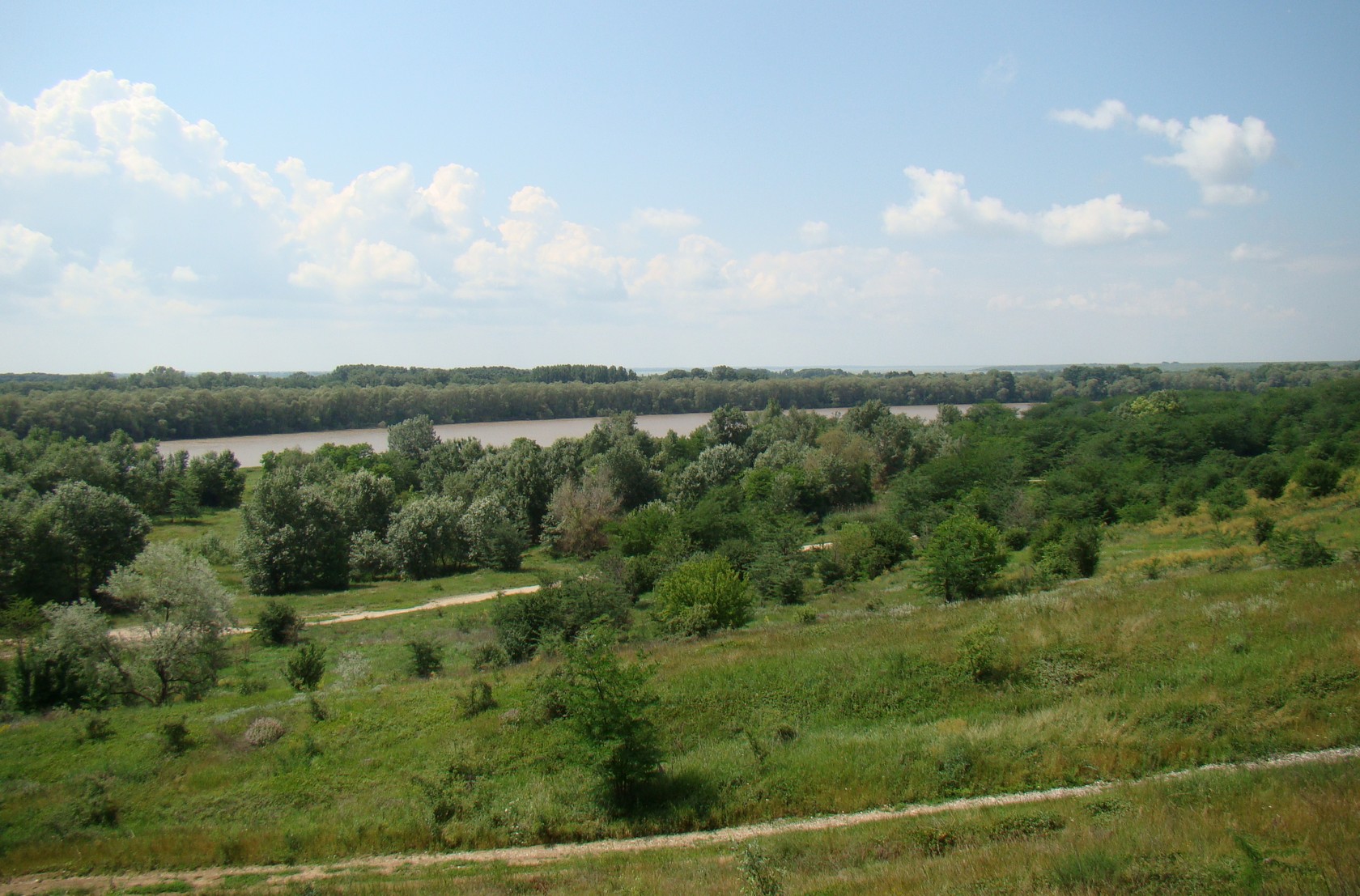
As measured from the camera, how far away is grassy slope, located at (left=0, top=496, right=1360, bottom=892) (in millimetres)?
11180

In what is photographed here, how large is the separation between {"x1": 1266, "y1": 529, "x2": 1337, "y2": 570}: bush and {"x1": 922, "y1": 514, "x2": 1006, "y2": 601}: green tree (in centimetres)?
762

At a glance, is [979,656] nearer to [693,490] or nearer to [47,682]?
[47,682]

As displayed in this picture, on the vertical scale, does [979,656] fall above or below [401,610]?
above

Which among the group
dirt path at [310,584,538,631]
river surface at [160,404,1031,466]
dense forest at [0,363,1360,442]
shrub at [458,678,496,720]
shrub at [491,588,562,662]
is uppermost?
dense forest at [0,363,1360,442]

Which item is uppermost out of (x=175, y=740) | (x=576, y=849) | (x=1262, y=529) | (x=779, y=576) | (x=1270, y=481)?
(x=1270, y=481)

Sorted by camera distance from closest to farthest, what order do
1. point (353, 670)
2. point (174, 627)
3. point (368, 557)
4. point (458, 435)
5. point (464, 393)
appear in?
point (174, 627) < point (353, 670) < point (368, 557) < point (458, 435) < point (464, 393)

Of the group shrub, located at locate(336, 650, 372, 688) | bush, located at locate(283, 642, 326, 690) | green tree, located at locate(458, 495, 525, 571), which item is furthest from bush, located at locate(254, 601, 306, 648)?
green tree, located at locate(458, 495, 525, 571)

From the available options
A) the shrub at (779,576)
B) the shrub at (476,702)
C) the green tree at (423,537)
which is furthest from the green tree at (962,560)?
the green tree at (423,537)

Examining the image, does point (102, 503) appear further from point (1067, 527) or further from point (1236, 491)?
point (1236, 491)

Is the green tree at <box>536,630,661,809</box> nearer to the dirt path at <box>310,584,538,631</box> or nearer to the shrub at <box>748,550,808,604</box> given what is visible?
the shrub at <box>748,550,808,604</box>

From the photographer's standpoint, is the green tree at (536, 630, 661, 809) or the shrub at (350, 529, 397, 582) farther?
the shrub at (350, 529, 397, 582)

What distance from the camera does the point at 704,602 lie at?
24.2m

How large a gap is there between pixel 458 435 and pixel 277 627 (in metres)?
76.7

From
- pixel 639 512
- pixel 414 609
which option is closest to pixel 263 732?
pixel 414 609
